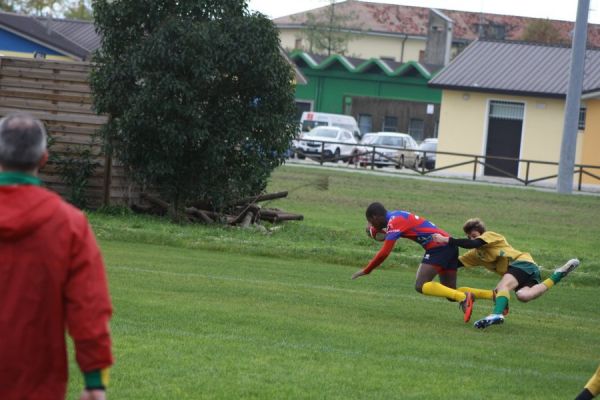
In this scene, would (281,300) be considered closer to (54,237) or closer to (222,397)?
(222,397)

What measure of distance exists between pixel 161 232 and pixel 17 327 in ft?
49.5

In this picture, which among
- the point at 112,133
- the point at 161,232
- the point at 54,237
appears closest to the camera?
the point at 54,237

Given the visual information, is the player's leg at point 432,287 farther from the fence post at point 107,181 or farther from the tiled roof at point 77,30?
the tiled roof at point 77,30

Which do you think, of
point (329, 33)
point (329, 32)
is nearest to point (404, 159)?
point (329, 32)

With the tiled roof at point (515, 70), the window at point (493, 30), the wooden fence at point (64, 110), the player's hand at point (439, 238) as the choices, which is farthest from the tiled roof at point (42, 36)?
the window at point (493, 30)

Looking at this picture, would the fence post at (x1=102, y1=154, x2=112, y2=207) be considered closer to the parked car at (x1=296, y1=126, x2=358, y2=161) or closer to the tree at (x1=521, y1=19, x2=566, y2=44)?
the parked car at (x1=296, y1=126, x2=358, y2=161)

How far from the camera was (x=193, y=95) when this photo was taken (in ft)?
67.9

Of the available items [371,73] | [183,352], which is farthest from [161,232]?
[371,73]

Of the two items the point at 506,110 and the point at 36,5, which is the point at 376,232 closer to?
the point at 506,110

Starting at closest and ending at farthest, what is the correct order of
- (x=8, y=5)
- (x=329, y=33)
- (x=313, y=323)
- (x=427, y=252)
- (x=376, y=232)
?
1. (x=313, y=323)
2. (x=376, y=232)
3. (x=427, y=252)
4. (x=8, y=5)
5. (x=329, y=33)

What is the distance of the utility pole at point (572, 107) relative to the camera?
4034 centimetres

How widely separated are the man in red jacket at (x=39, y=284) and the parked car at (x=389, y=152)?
43.3 m

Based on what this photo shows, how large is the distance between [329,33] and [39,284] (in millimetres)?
86819

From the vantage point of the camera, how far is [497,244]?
491 inches
